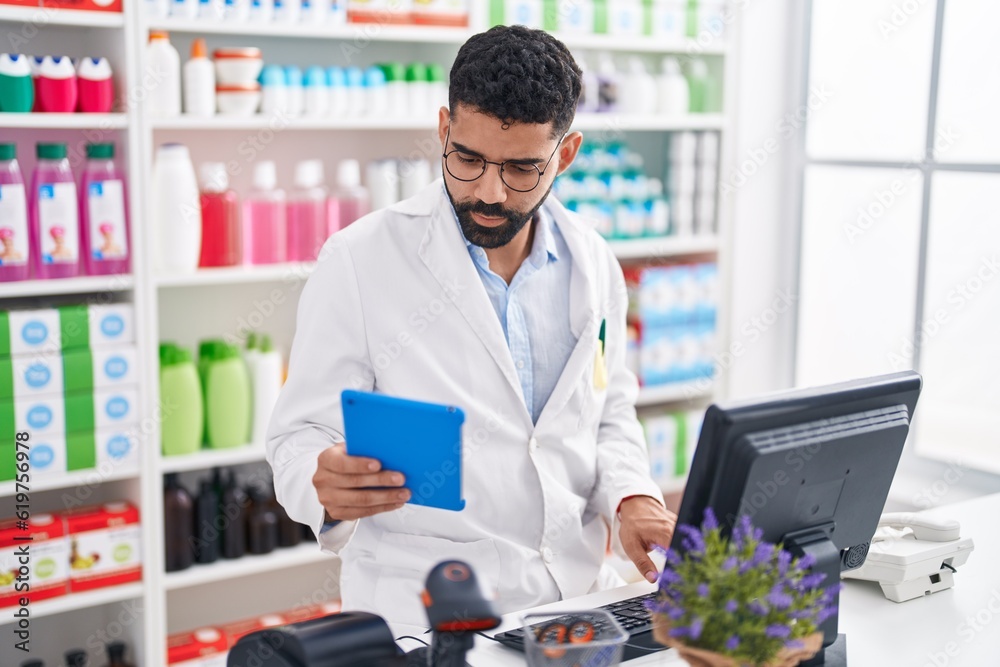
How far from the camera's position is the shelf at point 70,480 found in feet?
8.08

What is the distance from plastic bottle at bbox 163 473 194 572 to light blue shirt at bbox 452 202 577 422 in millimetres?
1343

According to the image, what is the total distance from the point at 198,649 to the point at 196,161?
137 cm

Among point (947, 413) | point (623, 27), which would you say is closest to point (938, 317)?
point (947, 413)

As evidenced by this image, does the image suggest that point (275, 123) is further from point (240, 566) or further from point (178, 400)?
point (240, 566)

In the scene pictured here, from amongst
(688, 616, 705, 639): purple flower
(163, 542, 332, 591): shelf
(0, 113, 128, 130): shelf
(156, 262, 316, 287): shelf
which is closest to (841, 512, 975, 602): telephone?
(688, 616, 705, 639): purple flower

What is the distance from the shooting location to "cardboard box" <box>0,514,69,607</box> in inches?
98.3

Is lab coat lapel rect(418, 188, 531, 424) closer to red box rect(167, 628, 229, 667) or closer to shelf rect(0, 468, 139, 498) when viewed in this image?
shelf rect(0, 468, 139, 498)

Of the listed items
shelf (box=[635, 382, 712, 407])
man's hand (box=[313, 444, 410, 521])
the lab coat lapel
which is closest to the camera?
man's hand (box=[313, 444, 410, 521])

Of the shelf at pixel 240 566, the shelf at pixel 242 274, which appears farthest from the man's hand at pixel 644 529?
the shelf at pixel 242 274

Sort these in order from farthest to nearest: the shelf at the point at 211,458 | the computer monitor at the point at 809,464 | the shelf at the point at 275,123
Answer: the shelf at the point at 211,458 < the shelf at the point at 275,123 < the computer monitor at the point at 809,464

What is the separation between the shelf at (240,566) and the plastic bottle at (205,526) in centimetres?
3

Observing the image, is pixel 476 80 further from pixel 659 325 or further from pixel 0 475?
pixel 659 325

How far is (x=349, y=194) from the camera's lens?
113 inches

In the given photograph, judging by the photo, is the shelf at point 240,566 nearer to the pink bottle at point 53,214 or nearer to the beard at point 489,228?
the pink bottle at point 53,214
